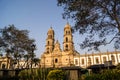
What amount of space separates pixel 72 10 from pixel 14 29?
1946cm

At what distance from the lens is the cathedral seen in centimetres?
5447

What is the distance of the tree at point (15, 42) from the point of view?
31062 millimetres

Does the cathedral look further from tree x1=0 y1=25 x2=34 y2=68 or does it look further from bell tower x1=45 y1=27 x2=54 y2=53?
tree x1=0 y1=25 x2=34 y2=68

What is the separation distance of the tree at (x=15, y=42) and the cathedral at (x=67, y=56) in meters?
24.0

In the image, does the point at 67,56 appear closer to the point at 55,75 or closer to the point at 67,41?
the point at 67,41

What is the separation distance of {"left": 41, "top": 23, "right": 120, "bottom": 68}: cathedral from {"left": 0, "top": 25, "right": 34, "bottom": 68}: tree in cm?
2400

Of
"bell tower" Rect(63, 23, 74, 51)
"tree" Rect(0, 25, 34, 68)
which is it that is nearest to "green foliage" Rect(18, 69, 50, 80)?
"tree" Rect(0, 25, 34, 68)

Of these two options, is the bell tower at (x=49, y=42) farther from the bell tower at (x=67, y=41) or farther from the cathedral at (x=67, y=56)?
the bell tower at (x=67, y=41)

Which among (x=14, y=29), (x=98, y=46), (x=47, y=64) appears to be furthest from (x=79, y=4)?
(x=47, y=64)

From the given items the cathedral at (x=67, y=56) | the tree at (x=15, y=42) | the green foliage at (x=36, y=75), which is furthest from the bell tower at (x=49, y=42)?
the green foliage at (x=36, y=75)

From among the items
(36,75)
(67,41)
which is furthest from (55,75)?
(67,41)

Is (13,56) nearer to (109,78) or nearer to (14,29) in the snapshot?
(14,29)

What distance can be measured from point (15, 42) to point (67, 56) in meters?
29.7

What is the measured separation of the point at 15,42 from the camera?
31.9m
